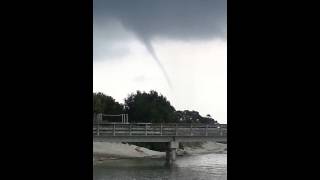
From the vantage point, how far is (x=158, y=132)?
29.0m

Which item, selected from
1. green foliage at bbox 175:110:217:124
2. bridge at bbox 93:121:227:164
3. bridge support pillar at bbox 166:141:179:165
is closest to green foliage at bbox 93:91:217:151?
green foliage at bbox 175:110:217:124

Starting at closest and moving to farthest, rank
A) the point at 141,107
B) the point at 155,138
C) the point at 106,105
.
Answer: the point at 155,138 → the point at 106,105 → the point at 141,107

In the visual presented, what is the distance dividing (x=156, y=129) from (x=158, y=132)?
20cm

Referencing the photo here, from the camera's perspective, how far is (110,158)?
3619 centimetres

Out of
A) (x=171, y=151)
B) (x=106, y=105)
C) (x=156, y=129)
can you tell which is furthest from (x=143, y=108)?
(x=156, y=129)

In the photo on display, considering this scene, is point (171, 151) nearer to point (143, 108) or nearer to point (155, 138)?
point (155, 138)

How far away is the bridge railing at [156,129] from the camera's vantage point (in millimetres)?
27906

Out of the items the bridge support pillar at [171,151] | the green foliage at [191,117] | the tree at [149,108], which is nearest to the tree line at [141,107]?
the tree at [149,108]

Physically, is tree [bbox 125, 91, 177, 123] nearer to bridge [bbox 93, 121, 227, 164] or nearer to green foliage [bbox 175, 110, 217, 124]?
green foliage [bbox 175, 110, 217, 124]

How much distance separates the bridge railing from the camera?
91.6 ft
